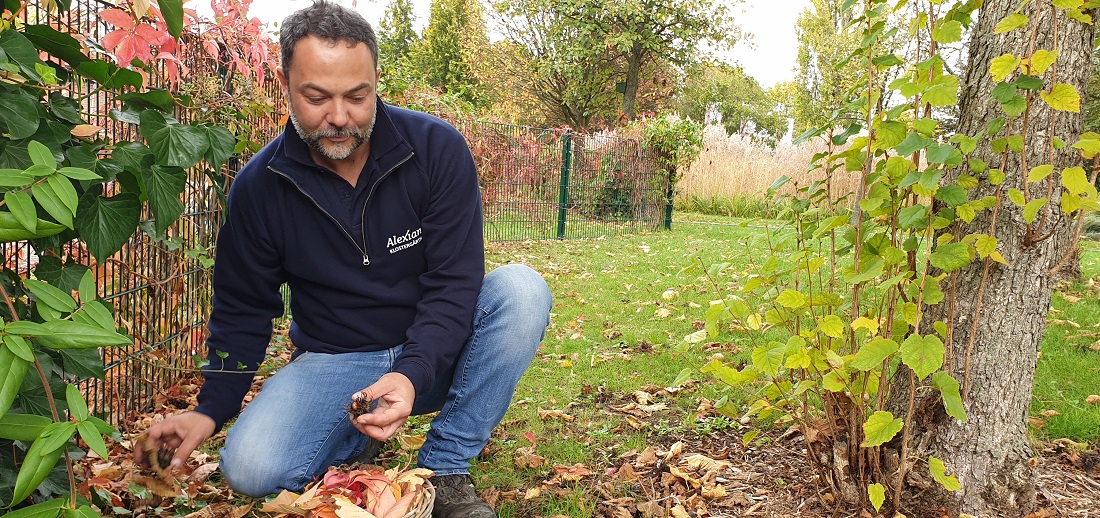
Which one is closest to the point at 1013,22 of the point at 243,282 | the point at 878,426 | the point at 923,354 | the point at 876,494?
the point at 923,354

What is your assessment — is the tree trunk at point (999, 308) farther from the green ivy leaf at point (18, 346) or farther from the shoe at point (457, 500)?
the green ivy leaf at point (18, 346)

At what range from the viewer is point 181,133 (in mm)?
1263

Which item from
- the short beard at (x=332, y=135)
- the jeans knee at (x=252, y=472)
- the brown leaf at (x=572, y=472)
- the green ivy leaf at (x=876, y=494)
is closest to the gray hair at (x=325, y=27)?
the short beard at (x=332, y=135)

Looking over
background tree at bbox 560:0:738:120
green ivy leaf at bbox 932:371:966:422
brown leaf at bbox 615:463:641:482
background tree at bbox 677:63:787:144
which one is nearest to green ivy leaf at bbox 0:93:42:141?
green ivy leaf at bbox 932:371:966:422

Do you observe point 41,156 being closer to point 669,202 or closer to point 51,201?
point 51,201

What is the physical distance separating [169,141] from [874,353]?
150cm

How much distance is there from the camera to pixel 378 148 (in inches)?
85.7

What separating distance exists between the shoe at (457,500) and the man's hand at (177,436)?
65 centimetres

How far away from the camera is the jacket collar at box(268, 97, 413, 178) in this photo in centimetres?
215

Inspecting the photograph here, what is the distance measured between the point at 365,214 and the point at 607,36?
58.1ft

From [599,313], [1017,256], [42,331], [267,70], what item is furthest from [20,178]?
[599,313]

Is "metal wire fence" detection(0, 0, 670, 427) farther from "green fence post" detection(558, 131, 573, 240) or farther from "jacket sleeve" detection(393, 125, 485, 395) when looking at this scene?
"jacket sleeve" detection(393, 125, 485, 395)

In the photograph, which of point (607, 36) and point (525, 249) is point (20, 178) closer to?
point (525, 249)

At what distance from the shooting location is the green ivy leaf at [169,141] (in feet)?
4.01
